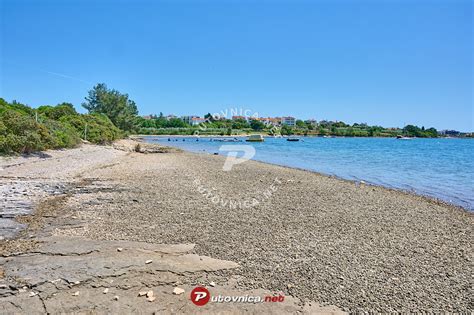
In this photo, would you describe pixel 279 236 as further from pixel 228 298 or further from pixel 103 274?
pixel 103 274

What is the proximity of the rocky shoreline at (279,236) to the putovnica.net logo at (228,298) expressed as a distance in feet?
0.50

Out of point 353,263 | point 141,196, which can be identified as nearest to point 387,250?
point 353,263

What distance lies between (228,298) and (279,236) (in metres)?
2.89

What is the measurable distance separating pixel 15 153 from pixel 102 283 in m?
17.7

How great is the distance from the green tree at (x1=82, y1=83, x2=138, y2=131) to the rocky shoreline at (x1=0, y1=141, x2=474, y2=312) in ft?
202

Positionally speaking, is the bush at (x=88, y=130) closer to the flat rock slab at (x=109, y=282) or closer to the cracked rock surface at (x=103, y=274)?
the cracked rock surface at (x=103, y=274)

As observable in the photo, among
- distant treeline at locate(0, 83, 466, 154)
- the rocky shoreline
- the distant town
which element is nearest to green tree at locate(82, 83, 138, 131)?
distant treeline at locate(0, 83, 466, 154)

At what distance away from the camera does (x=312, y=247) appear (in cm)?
650

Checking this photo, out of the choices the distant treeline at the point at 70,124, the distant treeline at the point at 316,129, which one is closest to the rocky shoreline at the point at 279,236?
the distant treeline at the point at 70,124

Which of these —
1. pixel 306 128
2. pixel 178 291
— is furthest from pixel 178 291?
pixel 306 128

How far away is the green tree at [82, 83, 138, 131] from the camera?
238ft

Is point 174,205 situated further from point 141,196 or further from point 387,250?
point 387,250

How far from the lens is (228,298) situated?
4.46 m

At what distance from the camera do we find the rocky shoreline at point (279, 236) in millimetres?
4639
